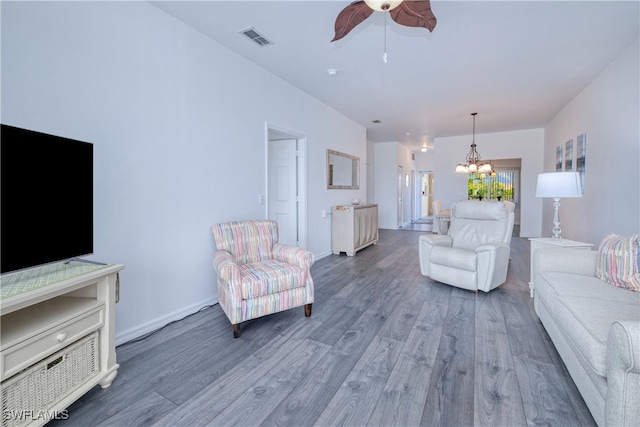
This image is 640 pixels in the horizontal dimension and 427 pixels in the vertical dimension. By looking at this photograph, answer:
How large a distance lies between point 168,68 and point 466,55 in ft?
9.84

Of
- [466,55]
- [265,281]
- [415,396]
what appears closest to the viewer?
[415,396]

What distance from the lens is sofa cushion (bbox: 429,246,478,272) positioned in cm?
320

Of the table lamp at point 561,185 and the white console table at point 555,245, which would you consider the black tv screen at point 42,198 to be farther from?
the table lamp at point 561,185

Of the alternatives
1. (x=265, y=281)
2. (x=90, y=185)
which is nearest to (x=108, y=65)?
(x=90, y=185)

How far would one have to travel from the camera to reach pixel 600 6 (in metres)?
2.33

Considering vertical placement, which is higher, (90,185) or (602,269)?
(90,185)

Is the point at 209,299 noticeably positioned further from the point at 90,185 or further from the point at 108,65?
the point at 108,65

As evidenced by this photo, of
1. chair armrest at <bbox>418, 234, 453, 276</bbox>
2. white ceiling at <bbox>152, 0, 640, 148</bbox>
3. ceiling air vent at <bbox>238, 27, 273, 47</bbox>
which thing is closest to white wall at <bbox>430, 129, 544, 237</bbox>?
white ceiling at <bbox>152, 0, 640, 148</bbox>

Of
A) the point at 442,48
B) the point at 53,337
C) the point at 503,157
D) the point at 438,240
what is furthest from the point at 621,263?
the point at 503,157

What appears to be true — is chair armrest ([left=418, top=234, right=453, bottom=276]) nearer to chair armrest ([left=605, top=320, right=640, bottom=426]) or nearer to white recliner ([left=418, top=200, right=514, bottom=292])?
white recliner ([left=418, top=200, right=514, bottom=292])

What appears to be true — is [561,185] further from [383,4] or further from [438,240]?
[383,4]

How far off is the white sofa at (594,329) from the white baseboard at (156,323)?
280 cm

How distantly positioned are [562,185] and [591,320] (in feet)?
6.48

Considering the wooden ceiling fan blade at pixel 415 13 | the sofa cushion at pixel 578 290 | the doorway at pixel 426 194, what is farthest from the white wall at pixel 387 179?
the wooden ceiling fan blade at pixel 415 13
